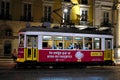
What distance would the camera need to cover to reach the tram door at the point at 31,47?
2541cm

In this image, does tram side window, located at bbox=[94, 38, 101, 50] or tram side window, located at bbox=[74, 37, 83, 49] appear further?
tram side window, located at bbox=[94, 38, 101, 50]

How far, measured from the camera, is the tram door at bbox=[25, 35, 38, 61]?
25.4 meters

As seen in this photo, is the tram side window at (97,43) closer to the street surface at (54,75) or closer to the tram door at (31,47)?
the tram door at (31,47)

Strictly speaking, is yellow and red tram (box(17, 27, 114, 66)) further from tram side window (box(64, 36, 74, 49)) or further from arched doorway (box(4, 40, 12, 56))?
arched doorway (box(4, 40, 12, 56))

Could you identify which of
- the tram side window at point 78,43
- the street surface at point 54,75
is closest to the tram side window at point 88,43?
the tram side window at point 78,43

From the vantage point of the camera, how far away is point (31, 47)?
83.7 feet

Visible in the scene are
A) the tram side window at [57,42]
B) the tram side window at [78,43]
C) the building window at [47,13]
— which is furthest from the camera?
the building window at [47,13]

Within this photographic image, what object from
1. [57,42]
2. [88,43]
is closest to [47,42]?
[57,42]

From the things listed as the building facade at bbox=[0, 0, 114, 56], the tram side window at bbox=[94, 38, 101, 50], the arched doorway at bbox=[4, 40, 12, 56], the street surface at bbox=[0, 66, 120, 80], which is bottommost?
the street surface at bbox=[0, 66, 120, 80]

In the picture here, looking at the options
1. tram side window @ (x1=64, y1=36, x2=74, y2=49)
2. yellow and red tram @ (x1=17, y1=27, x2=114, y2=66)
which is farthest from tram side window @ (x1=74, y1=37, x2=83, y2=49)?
tram side window @ (x1=64, y1=36, x2=74, y2=49)

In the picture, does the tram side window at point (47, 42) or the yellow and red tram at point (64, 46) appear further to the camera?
the tram side window at point (47, 42)

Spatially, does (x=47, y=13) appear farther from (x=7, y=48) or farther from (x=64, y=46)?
(x=64, y=46)

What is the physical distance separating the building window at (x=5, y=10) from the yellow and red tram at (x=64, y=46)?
55.8 ft

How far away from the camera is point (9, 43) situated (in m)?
42.7
